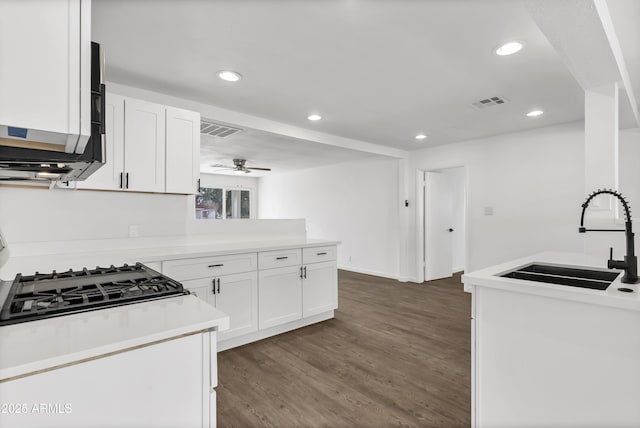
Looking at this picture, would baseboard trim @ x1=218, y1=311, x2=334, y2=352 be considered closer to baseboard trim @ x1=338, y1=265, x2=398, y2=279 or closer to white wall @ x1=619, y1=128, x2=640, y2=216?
baseboard trim @ x1=338, y1=265, x2=398, y2=279

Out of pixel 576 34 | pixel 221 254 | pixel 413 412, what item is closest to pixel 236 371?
pixel 221 254

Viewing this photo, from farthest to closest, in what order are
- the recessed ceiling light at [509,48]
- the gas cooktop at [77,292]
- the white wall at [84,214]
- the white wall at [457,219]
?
the white wall at [457,219] < the white wall at [84,214] < the recessed ceiling light at [509,48] < the gas cooktop at [77,292]

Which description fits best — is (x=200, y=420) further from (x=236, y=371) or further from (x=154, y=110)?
(x=154, y=110)

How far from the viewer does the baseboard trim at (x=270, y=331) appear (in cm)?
287

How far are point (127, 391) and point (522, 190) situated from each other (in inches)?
198

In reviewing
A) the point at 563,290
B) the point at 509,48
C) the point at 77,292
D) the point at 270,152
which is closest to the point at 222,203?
the point at 270,152

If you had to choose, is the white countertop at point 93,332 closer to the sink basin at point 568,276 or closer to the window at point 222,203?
the sink basin at point 568,276

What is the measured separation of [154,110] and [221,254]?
1330 mm

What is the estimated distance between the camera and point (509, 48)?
224 cm

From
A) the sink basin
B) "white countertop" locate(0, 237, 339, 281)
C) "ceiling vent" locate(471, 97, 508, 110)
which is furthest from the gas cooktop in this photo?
"ceiling vent" locate(471, 97, 508, 110)

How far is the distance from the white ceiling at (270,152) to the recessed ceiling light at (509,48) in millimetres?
2570

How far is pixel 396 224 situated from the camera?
19.7 feet

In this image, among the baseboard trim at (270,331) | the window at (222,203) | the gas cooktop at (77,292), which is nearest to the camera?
the gas cooktop at (77,292)

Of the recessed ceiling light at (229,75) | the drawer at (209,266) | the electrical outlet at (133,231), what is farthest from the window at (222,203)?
the recessed ceiling light at (229,75)
